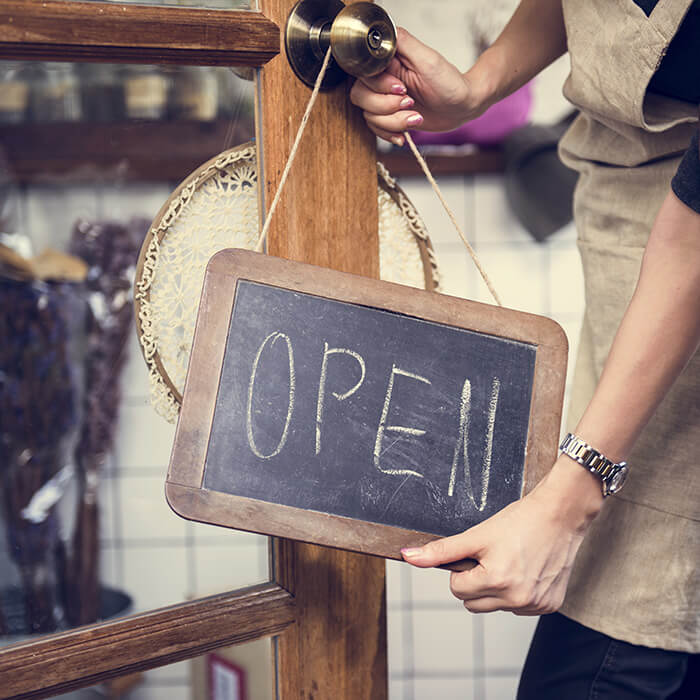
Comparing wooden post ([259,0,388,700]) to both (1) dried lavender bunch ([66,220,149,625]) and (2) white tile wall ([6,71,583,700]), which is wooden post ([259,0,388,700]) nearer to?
(1) dried lavender bunch ([66,220,149,625])

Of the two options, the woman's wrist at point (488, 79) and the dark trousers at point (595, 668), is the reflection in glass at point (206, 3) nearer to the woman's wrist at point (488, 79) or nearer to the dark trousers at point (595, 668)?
the woman's wrist at point (488, 79)

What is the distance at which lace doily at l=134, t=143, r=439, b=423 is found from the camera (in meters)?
0.67

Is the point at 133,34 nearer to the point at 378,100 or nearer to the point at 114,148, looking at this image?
the point at 378,100

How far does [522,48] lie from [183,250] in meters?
0.43

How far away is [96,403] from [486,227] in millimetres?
1049

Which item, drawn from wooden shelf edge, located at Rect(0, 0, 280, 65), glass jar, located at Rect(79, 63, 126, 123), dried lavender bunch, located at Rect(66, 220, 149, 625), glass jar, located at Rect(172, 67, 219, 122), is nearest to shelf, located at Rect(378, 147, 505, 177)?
dried lavender bunch, located at Rect(66, 220, 149, 625)

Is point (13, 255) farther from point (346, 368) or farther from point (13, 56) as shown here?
point (346, 368)

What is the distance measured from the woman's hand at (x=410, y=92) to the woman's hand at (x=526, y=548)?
334mm

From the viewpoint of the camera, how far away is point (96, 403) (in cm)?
97

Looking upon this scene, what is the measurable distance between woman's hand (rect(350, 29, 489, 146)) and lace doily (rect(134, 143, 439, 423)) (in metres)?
0.12

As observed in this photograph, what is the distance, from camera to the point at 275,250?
0.68 metres

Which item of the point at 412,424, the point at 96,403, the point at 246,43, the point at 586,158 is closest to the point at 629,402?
the point at 412,424

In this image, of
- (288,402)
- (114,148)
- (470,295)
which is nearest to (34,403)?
(114,148)

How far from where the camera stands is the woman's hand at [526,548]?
570 millimetres
